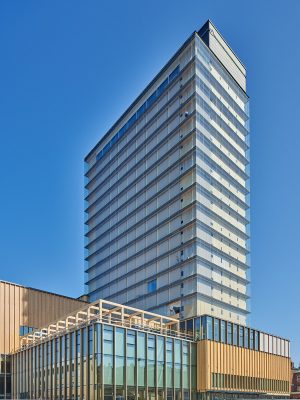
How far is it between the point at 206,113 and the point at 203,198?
1665 centimetres

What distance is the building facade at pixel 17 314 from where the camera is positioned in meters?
70.7

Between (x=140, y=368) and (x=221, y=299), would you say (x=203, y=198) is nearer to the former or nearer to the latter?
(x=221, y=299)

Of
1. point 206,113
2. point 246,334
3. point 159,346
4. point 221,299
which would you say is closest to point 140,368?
point 159,346

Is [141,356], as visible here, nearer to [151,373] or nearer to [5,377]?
[151,373]

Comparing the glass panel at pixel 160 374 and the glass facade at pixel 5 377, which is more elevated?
the glass panel at pixel 160 374

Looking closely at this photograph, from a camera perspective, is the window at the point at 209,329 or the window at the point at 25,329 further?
the window at the point at 25,329

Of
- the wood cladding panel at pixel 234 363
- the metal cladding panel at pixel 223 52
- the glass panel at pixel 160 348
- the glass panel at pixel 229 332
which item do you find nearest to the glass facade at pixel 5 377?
the glass panel at pixel 160 348

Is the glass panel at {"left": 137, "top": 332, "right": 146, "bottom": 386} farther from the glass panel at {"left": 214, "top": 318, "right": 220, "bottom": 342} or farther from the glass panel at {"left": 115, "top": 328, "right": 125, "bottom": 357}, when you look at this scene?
the glass panel at {"left": 214, "top": 318, "right": 220, "bottom": 342}

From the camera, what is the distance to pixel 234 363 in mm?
68875

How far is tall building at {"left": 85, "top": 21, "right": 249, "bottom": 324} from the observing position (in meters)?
87.9

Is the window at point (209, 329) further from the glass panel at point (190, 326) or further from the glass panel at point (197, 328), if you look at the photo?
the glass panel at point (190, 326)

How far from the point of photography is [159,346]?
2328 inches

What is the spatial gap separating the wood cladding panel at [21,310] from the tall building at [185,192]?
20.7m

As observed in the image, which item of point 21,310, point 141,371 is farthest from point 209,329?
point 21,310
